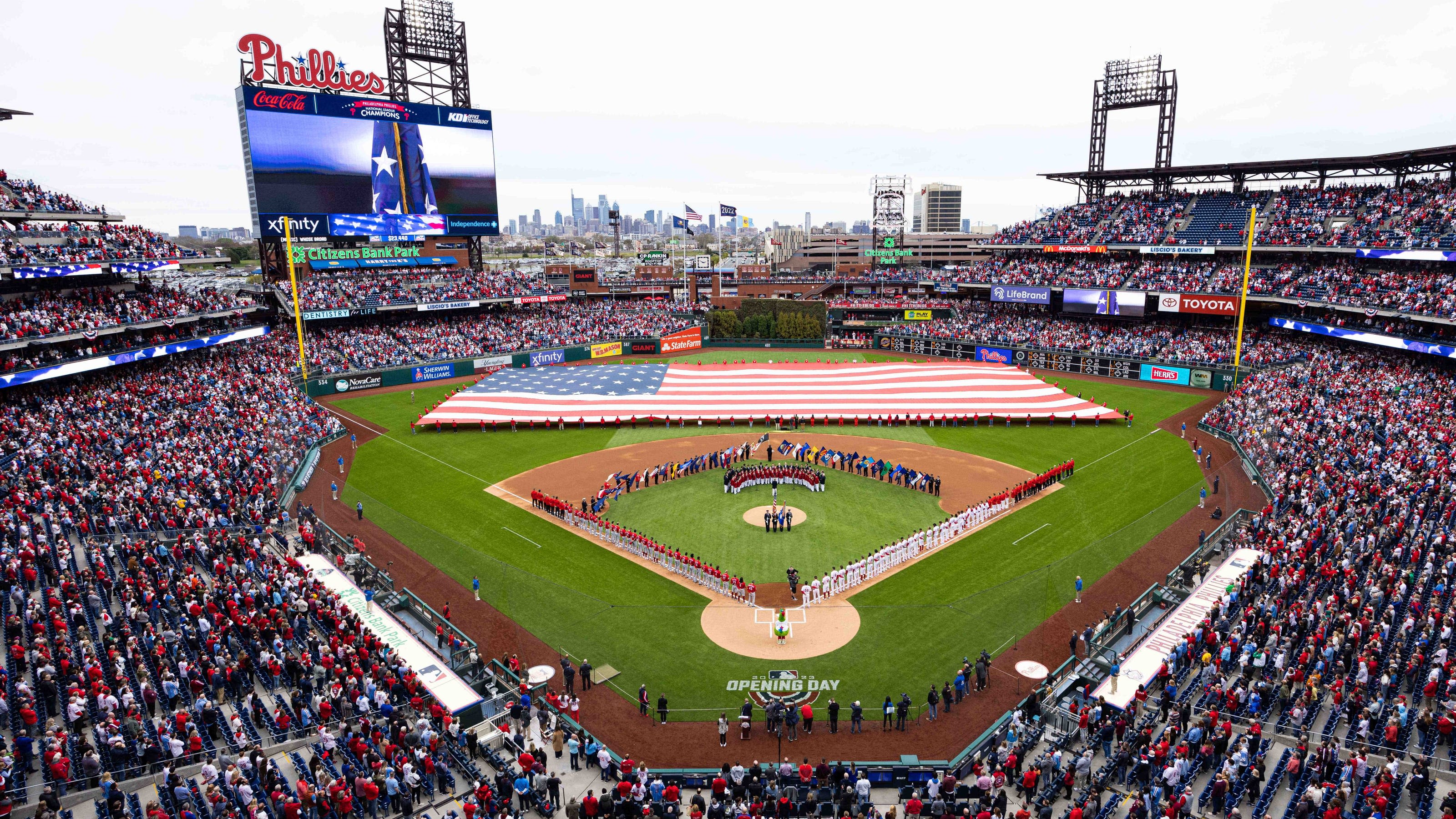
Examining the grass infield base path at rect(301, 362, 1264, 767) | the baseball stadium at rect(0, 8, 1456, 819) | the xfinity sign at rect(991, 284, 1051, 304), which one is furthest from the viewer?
the xfinity sign at rect(991, 284, 1051, 304)

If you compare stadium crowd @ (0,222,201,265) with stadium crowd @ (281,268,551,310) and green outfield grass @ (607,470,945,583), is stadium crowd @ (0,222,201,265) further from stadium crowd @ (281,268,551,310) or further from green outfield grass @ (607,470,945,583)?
green outfield grass @ (607,470,945,583)

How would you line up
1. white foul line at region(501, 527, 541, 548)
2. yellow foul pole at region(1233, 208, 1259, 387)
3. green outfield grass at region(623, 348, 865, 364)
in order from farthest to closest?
green outfield grass at region(623, 348, 865, 364), yellow foul pole at region(1233, 208, 1259, 387), white foul line at region(501, 527, 541, 548)

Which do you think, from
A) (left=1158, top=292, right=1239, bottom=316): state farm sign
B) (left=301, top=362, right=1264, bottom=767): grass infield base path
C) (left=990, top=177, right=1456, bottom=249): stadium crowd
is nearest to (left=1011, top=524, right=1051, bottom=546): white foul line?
(left=301, top=362, right=1264, bottom=767): grass infield base path

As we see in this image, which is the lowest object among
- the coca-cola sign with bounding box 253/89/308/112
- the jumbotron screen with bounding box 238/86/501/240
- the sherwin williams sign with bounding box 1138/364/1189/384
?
the sherwin williams sign with bounding box 1138/364/1189/384

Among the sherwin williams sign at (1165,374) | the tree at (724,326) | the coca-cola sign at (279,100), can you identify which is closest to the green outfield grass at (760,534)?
the sherwin williams sign at (1165,374)

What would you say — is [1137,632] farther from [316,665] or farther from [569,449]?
[569,449]

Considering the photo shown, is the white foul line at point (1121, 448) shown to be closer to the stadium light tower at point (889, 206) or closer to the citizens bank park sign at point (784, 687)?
→ the citizens bank park sign at point (784, 687)

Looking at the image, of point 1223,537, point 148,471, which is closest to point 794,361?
point 1223,537
